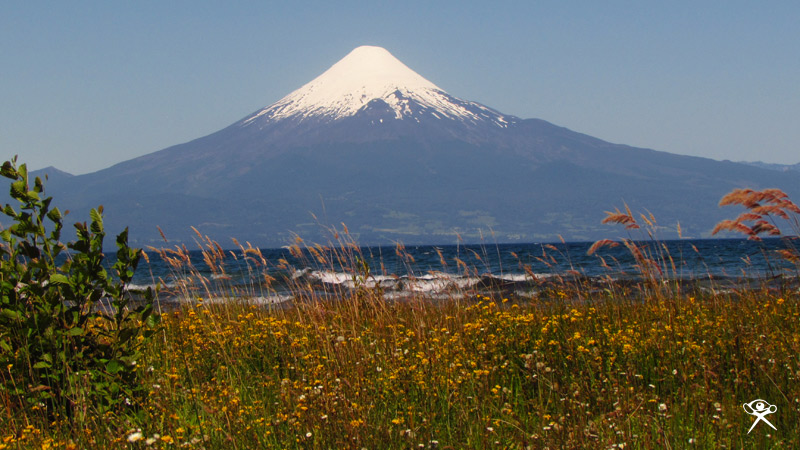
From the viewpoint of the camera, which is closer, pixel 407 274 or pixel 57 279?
pixel 57 279

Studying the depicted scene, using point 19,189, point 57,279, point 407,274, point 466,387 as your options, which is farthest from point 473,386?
point 407,274

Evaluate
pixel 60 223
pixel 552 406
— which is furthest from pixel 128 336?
pixel 552 406

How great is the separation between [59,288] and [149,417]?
998mm

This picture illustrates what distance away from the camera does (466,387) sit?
4.00m

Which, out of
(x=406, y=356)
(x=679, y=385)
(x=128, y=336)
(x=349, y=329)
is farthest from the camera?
(x=349, y=329)

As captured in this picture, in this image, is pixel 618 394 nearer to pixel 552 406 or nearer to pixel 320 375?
pixel 552 406

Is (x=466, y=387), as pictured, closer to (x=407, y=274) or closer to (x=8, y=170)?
(x=8, y=170)

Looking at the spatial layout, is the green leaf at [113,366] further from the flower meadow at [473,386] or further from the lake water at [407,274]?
the lake water at [407,274]

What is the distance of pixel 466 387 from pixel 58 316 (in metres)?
2.67

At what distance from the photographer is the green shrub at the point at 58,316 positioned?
375cm

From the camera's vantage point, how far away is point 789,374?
405cm

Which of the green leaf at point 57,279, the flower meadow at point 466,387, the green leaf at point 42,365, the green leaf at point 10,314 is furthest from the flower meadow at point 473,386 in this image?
the green leaf at point 57,279

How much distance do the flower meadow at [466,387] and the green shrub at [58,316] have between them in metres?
0.10

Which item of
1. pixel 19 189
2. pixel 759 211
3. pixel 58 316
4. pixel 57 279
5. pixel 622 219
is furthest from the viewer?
pixel 622 219
